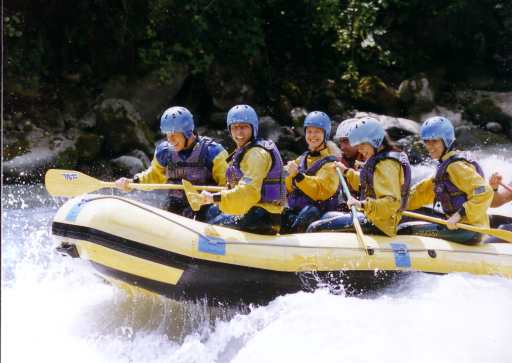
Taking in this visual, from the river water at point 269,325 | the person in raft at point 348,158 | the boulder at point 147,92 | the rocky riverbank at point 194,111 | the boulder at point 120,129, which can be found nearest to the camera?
the river water at point 269,325

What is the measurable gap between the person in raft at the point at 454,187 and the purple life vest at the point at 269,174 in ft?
4.48

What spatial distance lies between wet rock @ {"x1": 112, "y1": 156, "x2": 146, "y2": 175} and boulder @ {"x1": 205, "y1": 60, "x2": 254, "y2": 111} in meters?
2.61

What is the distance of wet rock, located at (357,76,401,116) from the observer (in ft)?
36.4

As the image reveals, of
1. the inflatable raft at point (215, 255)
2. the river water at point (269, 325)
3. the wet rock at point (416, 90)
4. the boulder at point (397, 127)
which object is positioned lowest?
the river water at point (269, 325)

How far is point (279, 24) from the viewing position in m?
11.6

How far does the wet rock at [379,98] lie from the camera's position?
1109 cm

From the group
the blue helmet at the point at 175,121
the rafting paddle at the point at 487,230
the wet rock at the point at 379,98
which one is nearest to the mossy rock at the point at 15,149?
the blue helmet at the point at 175,121

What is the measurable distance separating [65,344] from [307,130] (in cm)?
279

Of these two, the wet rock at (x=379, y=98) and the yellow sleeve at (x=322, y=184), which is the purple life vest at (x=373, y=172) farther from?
the wet rock at (x=379, y=98)

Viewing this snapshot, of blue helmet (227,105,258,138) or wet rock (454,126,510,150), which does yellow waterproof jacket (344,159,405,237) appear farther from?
wet rock (454,126,510,150)

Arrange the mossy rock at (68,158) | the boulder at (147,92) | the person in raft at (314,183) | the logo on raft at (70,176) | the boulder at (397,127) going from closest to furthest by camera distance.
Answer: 1. the logo on raft at (70,176)
2. the person in raft at (314,183)
3. the mossy rock at (68,158)
4. the boulder at (147,92)
5. the boulder at (397,127)

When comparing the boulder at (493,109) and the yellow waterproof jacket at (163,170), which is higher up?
the boulder at (493,109)

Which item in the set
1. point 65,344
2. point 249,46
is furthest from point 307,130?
point 249,46

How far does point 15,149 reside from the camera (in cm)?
752
